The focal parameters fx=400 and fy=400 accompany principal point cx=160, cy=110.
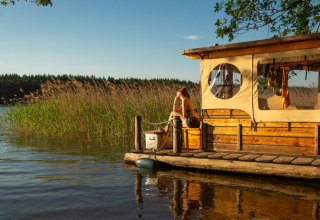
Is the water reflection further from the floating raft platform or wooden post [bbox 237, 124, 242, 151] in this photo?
wooden post [bbox 237, 124, 242, 151]

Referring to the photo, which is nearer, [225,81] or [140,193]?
[140,193]

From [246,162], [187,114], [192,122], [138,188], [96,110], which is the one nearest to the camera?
[138,188]

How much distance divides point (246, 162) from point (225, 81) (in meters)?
2.12

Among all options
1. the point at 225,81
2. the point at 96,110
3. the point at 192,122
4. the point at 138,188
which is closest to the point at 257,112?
the point at 225,81

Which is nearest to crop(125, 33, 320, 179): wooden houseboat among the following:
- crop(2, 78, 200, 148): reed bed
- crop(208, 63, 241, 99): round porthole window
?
crop(208, 63, 241, 99): round porthole window

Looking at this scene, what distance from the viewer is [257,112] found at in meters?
8.89

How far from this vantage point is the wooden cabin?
8.30 m

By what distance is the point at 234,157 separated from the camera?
27.9 ft

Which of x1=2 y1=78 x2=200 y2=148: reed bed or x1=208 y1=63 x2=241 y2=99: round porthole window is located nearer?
x1=208 y1=63 x2=241 y2=99: round porthole window

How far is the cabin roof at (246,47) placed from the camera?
8.14 m

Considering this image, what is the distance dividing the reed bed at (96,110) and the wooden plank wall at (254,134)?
14.0 ft

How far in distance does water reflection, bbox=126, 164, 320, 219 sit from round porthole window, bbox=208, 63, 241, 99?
1.94 metres

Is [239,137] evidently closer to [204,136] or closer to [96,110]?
[204,136]

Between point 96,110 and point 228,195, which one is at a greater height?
point 96,110
